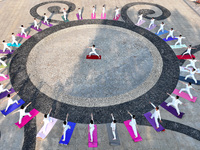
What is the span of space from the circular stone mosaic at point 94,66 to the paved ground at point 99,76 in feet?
0.30

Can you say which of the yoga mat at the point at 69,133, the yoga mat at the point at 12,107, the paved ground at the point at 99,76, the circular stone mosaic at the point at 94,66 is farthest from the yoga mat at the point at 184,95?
the yoga mat at the point at 12,107

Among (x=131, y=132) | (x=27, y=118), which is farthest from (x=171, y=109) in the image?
(x=27, y=118)

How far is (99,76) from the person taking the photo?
17344 millimetres

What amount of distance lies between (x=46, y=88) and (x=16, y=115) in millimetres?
3504

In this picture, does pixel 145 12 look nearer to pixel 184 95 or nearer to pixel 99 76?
pixel 99 76

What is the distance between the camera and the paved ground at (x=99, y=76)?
12430 mm

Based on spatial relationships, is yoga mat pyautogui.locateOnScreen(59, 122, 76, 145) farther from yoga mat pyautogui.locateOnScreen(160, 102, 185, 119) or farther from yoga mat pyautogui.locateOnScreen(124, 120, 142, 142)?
yoga mat pyautogui.locateOnScreen(160, 102, 185, 119)

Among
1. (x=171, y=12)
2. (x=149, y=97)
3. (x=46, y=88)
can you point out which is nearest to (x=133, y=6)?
(x=171, y=12)

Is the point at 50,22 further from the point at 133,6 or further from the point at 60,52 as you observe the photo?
the point at 133,6

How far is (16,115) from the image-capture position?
1388cm

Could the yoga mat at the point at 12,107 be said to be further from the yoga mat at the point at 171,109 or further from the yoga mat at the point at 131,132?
the yoga mat at the point at 171,109

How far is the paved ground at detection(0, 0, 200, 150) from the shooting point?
40.8ft

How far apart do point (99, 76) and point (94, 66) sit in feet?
5.43

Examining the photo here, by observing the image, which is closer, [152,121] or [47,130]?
[47,130]
